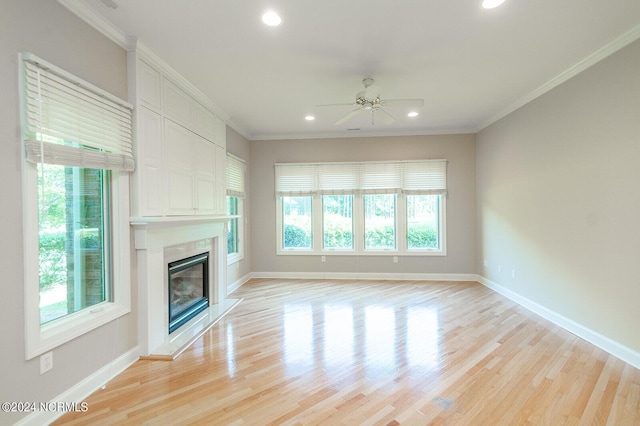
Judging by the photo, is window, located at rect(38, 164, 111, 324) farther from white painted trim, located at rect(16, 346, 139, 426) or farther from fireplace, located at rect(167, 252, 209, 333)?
fireplace, located at rect(167, 252, 209, 333)

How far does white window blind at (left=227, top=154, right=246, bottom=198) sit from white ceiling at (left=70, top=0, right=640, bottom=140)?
1.08m

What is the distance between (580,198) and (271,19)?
364 centimetres

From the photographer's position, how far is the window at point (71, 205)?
1805 mm

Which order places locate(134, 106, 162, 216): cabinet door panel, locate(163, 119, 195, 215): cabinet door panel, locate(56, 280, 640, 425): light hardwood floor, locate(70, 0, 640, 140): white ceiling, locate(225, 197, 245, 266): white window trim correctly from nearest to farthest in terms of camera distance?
locate(56, 280, 640, 425): light hardwood floor → locate(70, 0, 640, 140): white ceiling → locate(134, 106, 162, 216): cabinet door panel → locate(163, 119, 195, 215): cabinet door panel → locate(225, 197, 245, 266): white window trim

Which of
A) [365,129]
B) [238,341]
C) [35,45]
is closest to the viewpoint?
[35,45]

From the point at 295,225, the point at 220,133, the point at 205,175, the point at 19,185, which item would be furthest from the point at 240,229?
the point at 19,185

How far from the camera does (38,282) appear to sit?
1.86 metres

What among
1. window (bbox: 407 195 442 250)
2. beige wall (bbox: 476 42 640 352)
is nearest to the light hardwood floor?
beige wall (bbox: 476 42 640 352)

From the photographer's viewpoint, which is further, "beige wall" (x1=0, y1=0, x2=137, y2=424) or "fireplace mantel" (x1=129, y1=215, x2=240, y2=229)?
"fireplace mantel" (x1=129, y1=215, x2=240, y2=229)

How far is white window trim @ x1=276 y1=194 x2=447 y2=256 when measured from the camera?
18.4 feet

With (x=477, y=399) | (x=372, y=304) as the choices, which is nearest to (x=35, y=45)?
(x=477, y=399)

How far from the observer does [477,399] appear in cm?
209

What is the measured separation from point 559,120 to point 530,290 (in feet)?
7.45

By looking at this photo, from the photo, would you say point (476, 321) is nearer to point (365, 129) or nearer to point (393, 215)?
point (393, 215)
